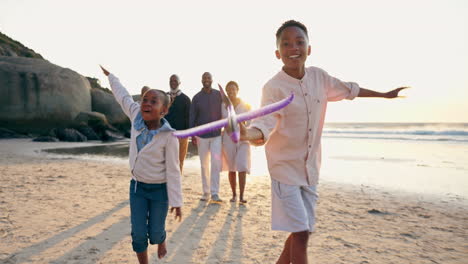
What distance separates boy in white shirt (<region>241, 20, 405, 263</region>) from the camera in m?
2.23

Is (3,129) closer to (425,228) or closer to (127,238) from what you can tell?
(127,238)

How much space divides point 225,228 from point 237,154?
1702 mm

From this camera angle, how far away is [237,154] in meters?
5.68

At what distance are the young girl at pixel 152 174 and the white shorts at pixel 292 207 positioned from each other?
0.86 meters

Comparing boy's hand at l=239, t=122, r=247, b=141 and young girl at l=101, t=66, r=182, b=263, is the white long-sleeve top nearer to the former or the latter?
young girl at l=101, t=66, r=182, b=263

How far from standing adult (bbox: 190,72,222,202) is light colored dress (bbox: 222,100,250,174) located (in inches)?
5.6

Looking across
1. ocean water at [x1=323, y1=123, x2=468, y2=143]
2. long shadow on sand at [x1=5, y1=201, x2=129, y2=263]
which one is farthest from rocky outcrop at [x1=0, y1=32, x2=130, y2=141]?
ocean water at [x1=323, y1=123, x2=468, y2=143]

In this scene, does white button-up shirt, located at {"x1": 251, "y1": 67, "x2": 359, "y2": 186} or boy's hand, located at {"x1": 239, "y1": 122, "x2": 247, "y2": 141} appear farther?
white button-up shirt, located at {"x1": 251, "y1": 67, "x2": 359, "y2": 186}

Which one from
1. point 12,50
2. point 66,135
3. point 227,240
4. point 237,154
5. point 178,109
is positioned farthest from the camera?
point 12,50

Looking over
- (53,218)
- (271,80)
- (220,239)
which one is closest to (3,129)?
(53,218)

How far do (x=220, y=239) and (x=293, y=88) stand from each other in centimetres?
235

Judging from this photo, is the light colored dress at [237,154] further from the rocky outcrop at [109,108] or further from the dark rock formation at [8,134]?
the rocky outcrop at [109,108]

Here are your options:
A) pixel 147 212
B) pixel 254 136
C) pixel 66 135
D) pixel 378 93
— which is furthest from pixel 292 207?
pixel 66 135

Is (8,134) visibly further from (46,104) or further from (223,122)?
(223,122)
